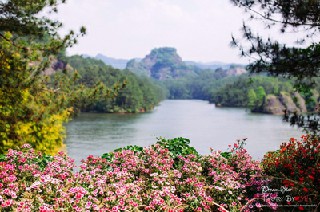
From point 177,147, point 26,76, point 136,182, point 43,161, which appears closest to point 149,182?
point 136,182

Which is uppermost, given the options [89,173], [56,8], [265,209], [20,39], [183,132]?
[56,8]

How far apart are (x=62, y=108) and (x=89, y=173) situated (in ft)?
24.8

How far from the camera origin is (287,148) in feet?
25.7

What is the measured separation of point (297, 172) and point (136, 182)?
275 centimetres

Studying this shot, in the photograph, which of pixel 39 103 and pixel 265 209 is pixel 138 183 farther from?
pixel 39 103

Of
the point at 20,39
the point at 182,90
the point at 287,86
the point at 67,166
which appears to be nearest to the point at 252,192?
the point at 67,166

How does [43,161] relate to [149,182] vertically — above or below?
above

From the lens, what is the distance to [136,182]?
6.11 meters

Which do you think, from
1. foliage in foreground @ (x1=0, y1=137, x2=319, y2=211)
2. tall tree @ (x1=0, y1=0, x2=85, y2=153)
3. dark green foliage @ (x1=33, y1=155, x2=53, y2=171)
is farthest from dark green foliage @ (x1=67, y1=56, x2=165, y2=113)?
foliage in foreground @ (x1=0, y1=137, x2=319, y2=211)

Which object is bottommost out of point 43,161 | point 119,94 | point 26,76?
point 43,161

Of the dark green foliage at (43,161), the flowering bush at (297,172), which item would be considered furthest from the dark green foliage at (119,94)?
the flowering bush at (297,172)

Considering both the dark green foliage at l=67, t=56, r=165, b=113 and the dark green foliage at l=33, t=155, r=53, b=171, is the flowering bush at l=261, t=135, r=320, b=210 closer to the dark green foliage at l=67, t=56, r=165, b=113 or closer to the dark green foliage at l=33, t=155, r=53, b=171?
the dark green foliage at l=33, t=155, r=53, b=171

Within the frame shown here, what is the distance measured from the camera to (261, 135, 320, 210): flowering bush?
18.7 feet

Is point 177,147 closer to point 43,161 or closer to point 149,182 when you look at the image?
point 149,182
